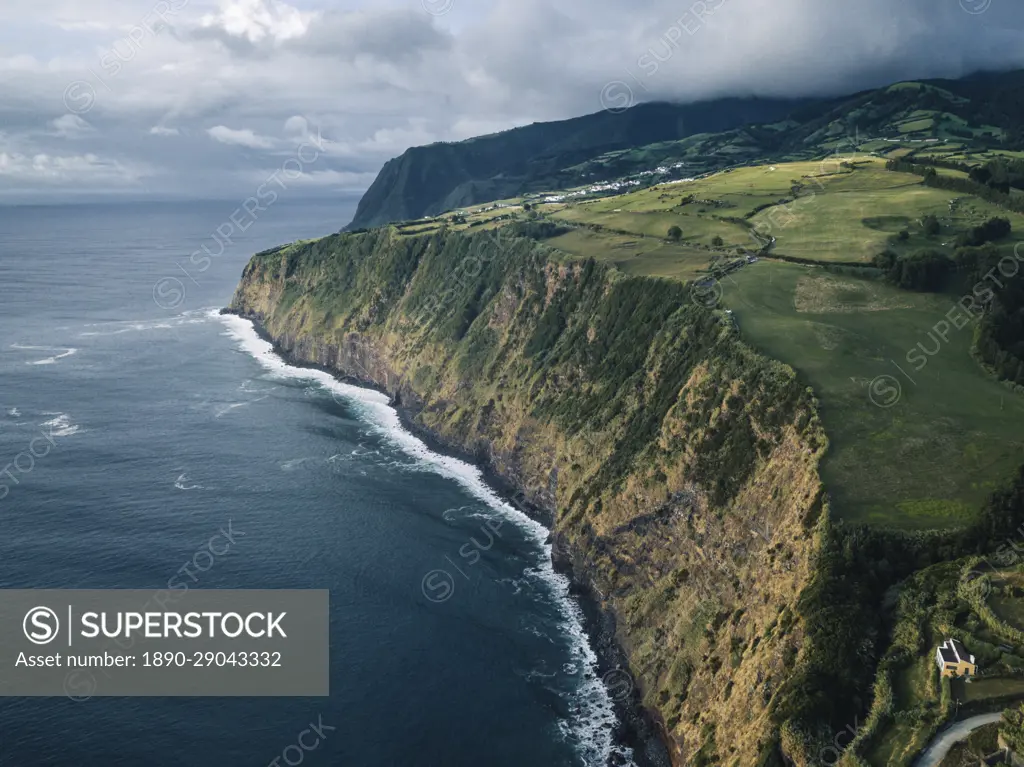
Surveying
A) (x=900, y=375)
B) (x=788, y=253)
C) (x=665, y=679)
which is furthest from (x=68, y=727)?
(x=788, y=253)

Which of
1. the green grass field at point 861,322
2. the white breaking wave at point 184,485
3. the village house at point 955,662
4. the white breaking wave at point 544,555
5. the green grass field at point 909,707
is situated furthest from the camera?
the white breaking wave at point 184,485

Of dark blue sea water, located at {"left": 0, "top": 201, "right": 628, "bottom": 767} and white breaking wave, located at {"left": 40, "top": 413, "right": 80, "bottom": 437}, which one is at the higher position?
white breaking wave, located at {"left": 40, "top": 413, "right": 80, "bottom": 437}

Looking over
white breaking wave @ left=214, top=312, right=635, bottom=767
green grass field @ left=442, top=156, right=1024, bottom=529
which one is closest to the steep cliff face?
white breaking wave @ left=214, top=312, right=635, bottom=767

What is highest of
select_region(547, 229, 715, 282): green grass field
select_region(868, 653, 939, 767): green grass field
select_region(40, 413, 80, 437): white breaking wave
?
select_region(547, 229, 715, 282): green grass field

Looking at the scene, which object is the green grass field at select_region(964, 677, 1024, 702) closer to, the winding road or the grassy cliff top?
the winding road

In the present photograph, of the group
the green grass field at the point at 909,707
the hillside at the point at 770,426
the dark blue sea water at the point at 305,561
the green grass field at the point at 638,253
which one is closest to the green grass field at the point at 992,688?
the hillside at the point at 770,426

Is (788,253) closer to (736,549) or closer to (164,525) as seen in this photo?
(736,549)

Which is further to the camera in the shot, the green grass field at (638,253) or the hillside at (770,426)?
the green grass field at (638,253)

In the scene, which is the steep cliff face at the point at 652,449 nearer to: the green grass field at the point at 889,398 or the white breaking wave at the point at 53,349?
the green grass field at the point at 889,398
